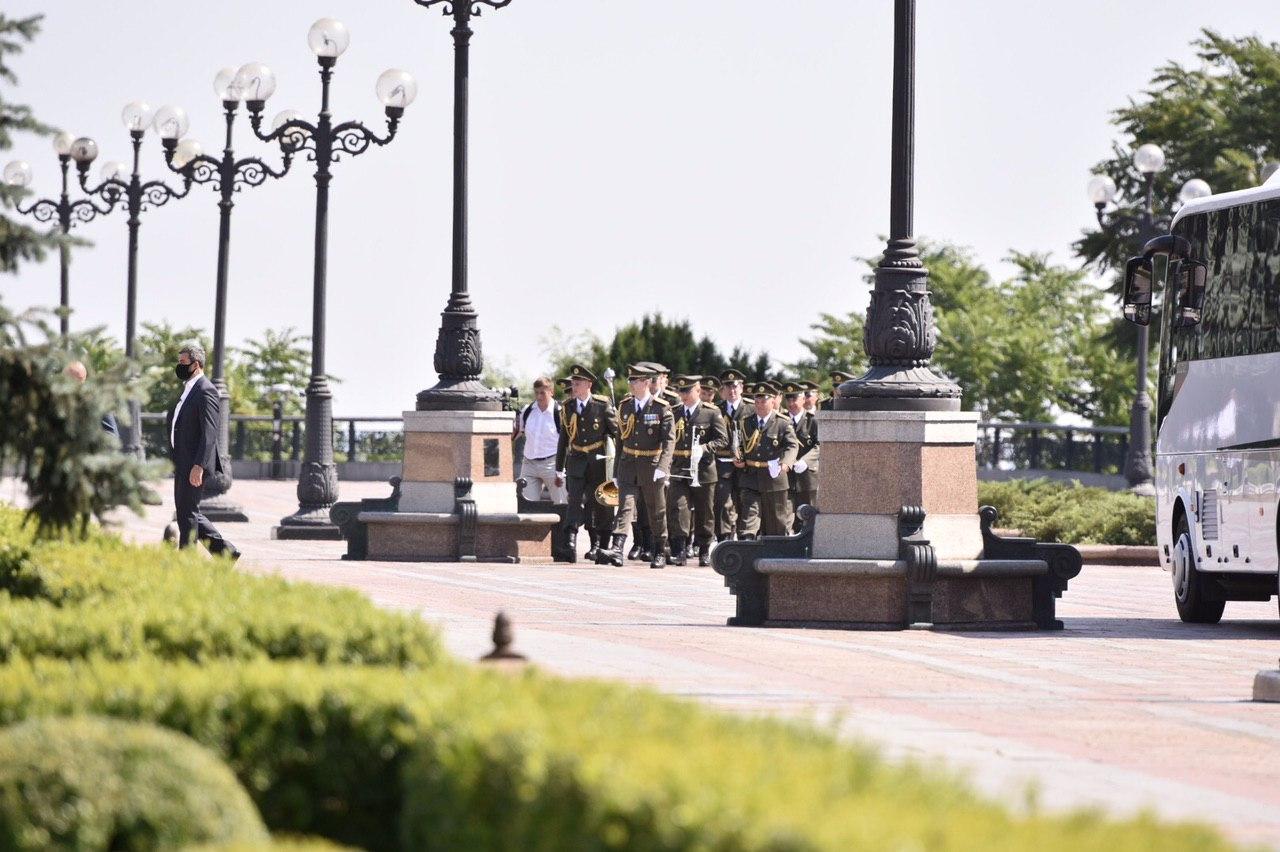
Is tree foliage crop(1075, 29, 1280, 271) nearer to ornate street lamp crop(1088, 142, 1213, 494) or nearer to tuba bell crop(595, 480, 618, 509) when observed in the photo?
ornate street lamp crop(1088, 142, 1213, 494)

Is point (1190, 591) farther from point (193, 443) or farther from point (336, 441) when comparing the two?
point (336, 441)

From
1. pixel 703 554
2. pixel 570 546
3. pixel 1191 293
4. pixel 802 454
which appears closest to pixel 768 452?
pixel 703 554

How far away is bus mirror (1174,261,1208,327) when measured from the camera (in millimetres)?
18531

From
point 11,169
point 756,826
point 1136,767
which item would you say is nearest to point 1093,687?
point 1136,767

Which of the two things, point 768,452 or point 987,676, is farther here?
point 768,452

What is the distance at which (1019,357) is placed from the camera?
64.8 m

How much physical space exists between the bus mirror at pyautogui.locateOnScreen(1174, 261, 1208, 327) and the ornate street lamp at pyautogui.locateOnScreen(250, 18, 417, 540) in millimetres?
12212

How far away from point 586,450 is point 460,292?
228 centimetres

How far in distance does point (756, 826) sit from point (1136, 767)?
5256 mm

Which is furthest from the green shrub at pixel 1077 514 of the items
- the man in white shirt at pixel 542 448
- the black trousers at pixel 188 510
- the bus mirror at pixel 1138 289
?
the black trousers at pixel 188 510

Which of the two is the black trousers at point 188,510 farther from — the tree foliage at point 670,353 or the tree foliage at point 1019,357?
the tree foliage at point 1019,357

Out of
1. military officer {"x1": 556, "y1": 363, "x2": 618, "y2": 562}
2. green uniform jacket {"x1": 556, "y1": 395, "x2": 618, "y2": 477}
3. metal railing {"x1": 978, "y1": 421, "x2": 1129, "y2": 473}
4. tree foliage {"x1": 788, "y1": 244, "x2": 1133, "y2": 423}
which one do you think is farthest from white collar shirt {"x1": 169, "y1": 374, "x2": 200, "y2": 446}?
tree foliage {"x1": 788, "y1": 244, "x2": 1133, "y2": 423}

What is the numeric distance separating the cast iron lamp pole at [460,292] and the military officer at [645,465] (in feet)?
4.78

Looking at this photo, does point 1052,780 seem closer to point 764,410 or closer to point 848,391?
point 848,391
